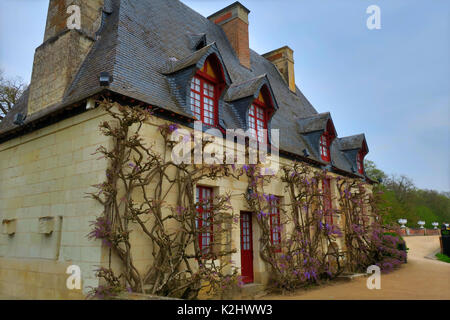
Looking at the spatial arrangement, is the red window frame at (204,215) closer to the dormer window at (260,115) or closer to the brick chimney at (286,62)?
the dormer window at (260,115)

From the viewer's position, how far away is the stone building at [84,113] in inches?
258

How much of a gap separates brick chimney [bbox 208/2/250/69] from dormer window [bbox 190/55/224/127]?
4792 mm

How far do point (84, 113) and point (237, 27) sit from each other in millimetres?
8730

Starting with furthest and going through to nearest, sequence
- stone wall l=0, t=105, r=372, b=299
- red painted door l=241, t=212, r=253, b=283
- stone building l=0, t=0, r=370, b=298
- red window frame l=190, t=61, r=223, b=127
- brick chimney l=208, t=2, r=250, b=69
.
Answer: brick chimney l=208, t=2, r=250, b=69, red painted door l=241, t=212, r=253, b=283, red window frame l=190, t=61, r=223, b=127, stone building l=0, t=0, r=370, b=298, stone wall l=0, t=105, r=372, b=299

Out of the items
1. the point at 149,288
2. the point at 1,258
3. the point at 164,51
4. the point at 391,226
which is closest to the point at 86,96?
the point at 164,51

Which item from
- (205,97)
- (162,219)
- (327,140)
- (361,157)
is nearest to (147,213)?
(162,219)

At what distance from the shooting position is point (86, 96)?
656cm

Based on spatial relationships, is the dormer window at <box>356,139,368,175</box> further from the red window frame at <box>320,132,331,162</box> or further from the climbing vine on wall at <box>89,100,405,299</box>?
the climbing vine on wall at <box>89,100,405,299</box>

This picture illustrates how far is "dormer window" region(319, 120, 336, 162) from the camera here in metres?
13.8

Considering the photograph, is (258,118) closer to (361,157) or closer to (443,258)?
(361,157)

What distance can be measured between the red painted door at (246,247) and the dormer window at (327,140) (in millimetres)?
5676

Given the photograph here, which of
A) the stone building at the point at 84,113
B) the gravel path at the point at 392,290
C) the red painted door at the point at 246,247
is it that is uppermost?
the stone building at the point at 84,113

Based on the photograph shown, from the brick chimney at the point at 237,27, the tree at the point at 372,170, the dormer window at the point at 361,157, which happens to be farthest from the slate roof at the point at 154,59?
the tree at the point at 372,170

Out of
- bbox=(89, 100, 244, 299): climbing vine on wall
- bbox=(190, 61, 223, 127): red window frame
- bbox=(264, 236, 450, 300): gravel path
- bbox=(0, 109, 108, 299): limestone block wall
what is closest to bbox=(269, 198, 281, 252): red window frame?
bbox=(264, 236, 450, 300): gravel path
